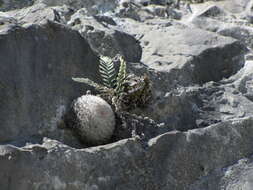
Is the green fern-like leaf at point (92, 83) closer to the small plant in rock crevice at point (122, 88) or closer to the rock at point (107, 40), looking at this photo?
the small plant in rock crevice at point (122, 88)

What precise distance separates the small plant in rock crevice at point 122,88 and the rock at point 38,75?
0.18 meters

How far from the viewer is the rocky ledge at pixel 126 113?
354 centimetres

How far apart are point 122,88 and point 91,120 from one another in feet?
1.84

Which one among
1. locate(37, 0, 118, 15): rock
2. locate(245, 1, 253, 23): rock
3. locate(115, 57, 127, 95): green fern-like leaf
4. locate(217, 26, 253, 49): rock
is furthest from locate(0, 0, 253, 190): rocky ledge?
locate(245, 1, 253, 23): rock

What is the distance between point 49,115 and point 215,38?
284cm

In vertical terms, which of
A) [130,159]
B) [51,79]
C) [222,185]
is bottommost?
[222,185]

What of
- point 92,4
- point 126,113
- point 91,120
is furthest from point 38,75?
point 92,4

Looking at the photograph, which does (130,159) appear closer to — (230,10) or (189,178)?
(189,178)

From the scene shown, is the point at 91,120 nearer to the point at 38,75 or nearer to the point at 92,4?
the point at 38,75

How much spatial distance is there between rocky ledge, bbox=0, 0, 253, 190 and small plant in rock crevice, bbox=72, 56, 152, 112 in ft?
0.34

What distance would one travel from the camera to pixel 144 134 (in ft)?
13.7

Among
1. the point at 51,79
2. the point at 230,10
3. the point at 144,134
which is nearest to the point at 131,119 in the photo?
the point at 144,134

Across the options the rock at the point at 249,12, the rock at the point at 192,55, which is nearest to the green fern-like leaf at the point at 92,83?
the rock at the point at 192,55

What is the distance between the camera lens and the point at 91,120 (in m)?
4.04
